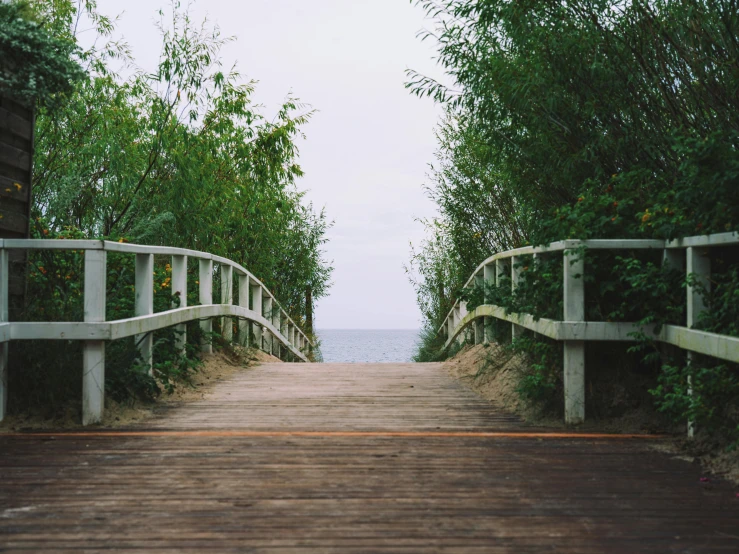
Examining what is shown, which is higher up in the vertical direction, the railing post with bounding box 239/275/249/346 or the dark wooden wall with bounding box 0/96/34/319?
the dark wooden wall with bounding box 0/96/34/319

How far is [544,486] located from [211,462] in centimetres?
173

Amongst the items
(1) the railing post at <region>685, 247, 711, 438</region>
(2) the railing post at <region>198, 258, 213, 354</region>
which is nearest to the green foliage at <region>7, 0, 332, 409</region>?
(2) the railing post at <region>198, 258, 213, 354</region>

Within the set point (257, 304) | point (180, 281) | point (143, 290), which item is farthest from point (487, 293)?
point (257, 304)

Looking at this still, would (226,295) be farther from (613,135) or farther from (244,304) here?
(613,135)

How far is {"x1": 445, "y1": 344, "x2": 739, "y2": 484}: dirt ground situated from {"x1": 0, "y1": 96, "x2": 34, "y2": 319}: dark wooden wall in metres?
3.79

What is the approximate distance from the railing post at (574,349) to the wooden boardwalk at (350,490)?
42 centimetres

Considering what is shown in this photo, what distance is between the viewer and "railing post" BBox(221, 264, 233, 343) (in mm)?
9211

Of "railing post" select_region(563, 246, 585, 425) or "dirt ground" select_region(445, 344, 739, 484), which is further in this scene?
"railing post" select_region(563, 246, 585, 425)

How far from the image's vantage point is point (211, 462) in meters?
4.19

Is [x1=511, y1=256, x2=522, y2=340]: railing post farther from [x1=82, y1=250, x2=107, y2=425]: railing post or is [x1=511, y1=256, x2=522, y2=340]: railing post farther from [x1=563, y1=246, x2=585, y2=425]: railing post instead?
[x1=82, y1=250, x2=107, y2=425]: railing post

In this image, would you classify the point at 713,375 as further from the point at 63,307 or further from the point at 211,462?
the point at 63,307

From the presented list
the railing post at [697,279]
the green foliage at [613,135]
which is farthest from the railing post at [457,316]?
the railing post at [697,279]

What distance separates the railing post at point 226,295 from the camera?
363 inches

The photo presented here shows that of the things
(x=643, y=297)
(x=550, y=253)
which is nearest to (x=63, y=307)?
(x=550, y=253)
